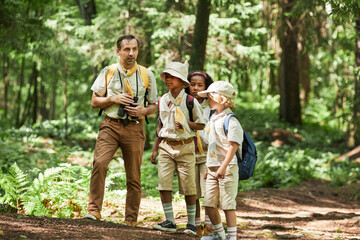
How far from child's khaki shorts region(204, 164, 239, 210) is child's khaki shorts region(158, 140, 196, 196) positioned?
2.14 feet

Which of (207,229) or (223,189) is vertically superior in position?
(223,189)

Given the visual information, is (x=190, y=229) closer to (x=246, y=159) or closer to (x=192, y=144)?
(x=192, y=144)

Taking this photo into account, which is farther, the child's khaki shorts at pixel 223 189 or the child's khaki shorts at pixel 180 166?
the child's khaki shorts at pixel 180 166

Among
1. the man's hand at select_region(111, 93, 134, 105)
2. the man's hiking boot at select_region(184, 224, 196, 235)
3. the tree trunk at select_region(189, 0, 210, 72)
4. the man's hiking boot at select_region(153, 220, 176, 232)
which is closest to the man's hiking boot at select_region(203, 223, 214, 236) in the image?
the man's hiking boot at select_region(184, 224, 196, 235)

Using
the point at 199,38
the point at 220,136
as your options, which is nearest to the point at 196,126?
the point at 220,136

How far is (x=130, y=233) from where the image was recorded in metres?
5.18

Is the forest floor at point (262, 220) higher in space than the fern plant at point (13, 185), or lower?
lower

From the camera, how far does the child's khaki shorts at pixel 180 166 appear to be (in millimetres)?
5883

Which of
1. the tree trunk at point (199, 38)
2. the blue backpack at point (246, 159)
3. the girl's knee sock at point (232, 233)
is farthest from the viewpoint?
the tree trunk at point (199, 38)

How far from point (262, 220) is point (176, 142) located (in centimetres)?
306

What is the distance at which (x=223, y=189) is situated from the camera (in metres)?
5.18

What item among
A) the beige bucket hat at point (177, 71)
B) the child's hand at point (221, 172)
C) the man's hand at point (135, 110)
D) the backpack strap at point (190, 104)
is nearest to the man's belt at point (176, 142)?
the backpack strap at point (190, 104)

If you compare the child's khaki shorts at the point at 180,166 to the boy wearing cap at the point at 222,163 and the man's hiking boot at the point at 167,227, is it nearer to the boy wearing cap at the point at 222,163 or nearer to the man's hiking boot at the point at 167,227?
the man's hiking boot at the point at 167,227

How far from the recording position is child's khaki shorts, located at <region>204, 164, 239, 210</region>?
5.15m
